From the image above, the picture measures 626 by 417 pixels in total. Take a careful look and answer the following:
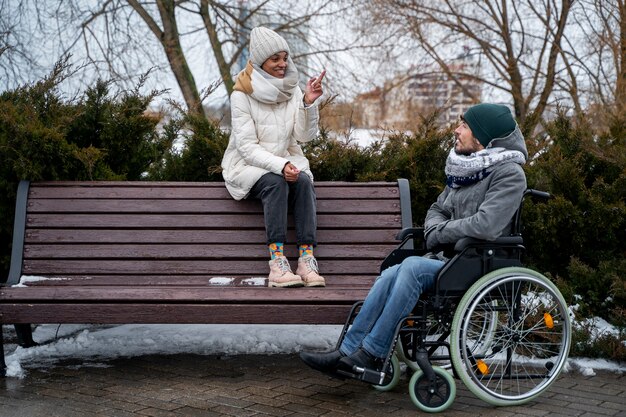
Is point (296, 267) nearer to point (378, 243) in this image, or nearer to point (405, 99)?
point (378, 243)

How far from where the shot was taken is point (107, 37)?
17578mm

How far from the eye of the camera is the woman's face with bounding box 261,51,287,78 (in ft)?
16.2

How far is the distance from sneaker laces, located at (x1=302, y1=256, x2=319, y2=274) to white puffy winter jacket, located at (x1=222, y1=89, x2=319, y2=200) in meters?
0.55

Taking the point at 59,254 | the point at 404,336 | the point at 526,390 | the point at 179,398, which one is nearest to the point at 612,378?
the point at 526,390

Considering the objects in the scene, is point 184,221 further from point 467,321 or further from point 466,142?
point 467,321

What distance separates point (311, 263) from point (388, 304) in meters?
1.00

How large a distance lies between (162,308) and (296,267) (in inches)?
38.1

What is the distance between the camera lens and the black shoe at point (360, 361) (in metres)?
3.82

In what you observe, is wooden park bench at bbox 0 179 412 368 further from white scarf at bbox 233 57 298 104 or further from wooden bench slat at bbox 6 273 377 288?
white scarf at bbox 233 57 298 104

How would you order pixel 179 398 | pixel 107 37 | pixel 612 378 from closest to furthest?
1. pixel 179 398
2. pixel 612 378
3. pixel 107 37

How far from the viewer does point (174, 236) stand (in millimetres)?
5023

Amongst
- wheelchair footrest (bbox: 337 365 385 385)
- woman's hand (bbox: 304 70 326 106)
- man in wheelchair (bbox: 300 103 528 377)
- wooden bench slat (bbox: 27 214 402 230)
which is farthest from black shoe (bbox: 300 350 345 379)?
woman's hand (bbox: 304 70 326 106)

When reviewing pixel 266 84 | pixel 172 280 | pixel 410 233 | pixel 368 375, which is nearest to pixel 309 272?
pixel 410 233

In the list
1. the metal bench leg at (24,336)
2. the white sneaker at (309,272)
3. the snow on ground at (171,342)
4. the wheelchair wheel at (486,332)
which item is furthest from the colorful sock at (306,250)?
the metal bench leg at (24,336)
